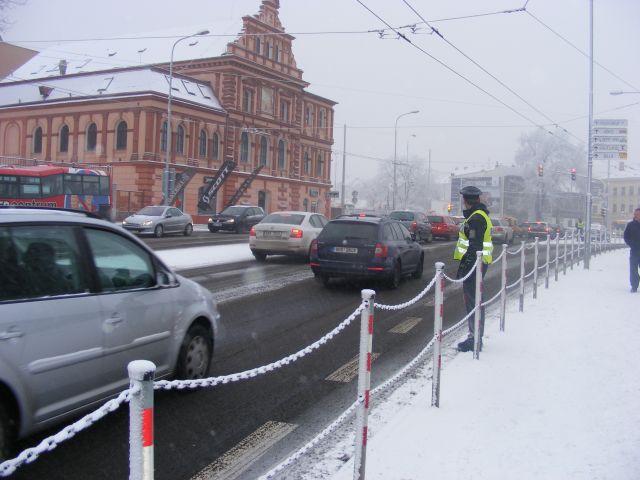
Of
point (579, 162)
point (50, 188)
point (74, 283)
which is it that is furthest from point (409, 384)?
point (579, 162)

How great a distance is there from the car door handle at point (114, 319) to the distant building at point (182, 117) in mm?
35274

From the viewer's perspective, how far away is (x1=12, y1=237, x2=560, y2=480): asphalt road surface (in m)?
4.08

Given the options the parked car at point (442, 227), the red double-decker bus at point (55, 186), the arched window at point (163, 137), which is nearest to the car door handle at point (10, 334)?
the red double-decker bus at point (55, 186)

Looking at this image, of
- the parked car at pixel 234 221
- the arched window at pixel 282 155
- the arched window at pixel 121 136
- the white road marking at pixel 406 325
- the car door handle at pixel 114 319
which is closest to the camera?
the car door handle at pixel 114 319

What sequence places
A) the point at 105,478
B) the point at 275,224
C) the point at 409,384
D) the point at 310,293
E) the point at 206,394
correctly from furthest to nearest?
the point at 275,224, the point at 310,293, the point at 409,384, the point at 206,394, the point at 105,478

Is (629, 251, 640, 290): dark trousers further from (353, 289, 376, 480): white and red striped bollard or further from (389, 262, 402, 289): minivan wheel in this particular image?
(353, 289, 376, 480): white and red striped bollard

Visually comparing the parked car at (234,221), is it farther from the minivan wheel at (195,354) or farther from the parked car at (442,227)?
the minivan wheel at (195,354)

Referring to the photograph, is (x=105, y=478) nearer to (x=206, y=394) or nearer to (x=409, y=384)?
(x=206, y=394)

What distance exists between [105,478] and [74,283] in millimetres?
1288

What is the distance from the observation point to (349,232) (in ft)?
42.3

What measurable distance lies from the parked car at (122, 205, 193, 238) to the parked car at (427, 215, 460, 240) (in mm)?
13359

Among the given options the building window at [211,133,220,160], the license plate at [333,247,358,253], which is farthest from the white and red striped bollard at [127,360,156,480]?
the building window at [211,133,220,160]

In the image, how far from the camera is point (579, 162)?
8712 cm

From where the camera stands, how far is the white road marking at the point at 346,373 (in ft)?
20.5
